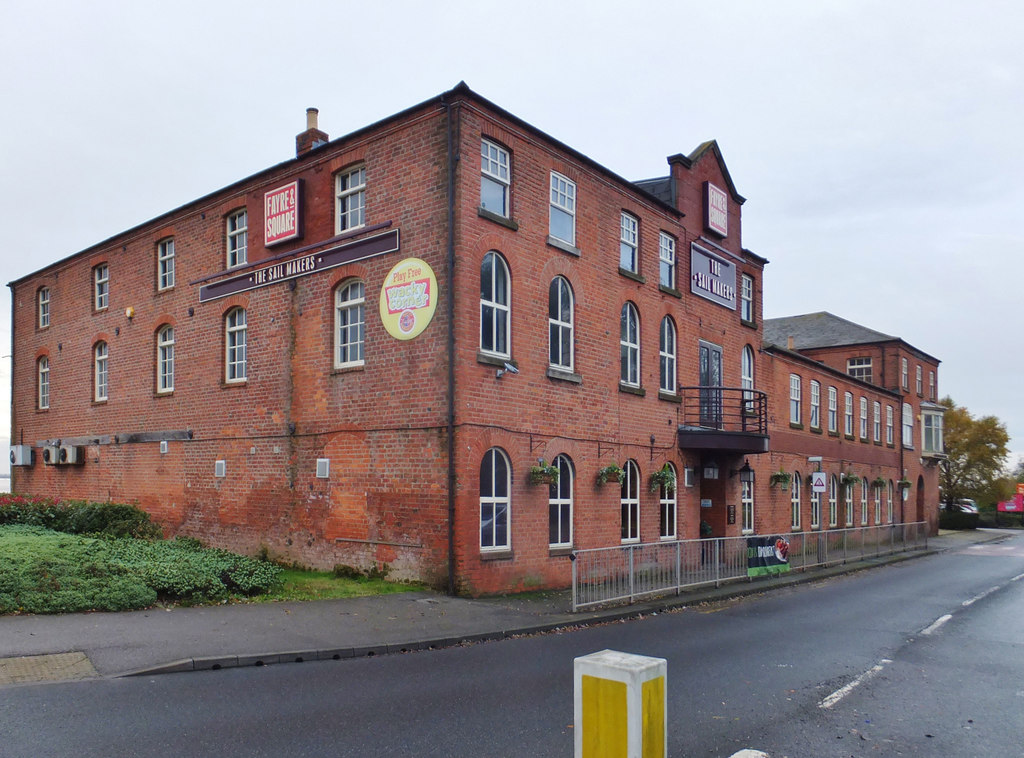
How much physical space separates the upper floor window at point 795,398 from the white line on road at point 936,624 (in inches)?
628

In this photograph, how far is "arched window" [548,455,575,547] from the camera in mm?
16656

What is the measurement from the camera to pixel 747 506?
992 inches

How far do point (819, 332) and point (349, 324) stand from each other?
112 ft

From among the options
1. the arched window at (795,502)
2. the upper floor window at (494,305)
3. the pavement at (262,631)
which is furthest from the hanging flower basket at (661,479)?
the arched window at (795,502)

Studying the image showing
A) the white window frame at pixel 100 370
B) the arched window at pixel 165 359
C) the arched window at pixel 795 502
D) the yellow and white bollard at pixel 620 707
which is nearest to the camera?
the yellow and white bollard at pixel 620 707

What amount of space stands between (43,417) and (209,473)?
1009cm

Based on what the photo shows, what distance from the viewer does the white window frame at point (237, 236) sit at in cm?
1989

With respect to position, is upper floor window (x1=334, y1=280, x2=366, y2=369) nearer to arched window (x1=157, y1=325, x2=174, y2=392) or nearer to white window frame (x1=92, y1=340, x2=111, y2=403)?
arched window (x1=157, y1=325, x2=174, y2=392)

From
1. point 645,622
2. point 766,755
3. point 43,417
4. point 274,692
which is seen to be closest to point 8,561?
point 274,692

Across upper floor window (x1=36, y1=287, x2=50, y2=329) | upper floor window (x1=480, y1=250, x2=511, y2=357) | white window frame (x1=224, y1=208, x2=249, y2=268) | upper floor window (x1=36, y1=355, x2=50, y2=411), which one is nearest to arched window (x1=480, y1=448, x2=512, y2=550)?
upper floor window (x1=480, y1=250, x2=511, y2=357)

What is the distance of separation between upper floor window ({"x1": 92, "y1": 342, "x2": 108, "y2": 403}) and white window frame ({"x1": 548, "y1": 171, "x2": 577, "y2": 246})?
14.2 metres

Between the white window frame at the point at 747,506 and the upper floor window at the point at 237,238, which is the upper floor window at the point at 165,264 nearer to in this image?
the upper floor window at the point at 237,238

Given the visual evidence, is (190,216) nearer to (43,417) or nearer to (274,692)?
(43,417)

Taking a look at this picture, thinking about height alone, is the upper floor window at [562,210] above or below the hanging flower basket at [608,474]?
above
